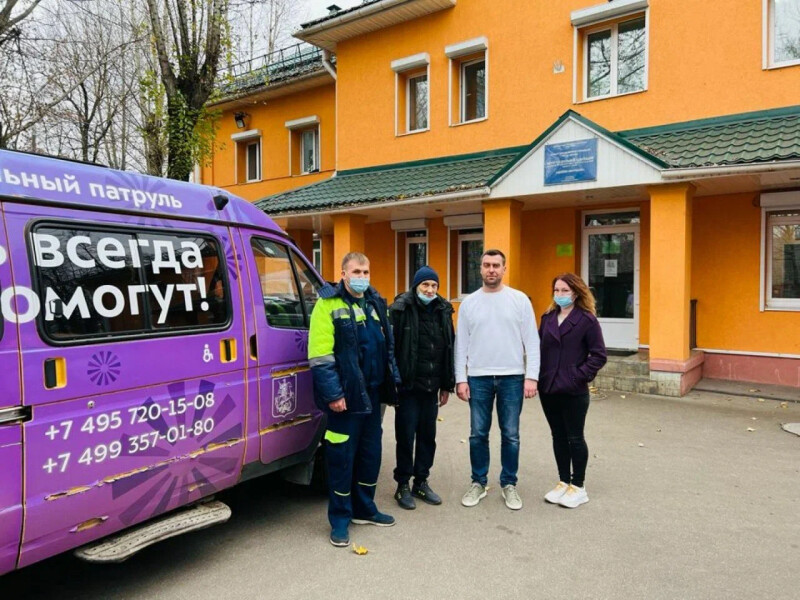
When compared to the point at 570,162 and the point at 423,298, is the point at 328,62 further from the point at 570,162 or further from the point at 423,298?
the point at 423,298

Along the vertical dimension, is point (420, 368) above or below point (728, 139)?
below

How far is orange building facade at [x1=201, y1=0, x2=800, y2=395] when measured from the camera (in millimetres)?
8273

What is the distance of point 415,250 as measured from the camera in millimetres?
12938

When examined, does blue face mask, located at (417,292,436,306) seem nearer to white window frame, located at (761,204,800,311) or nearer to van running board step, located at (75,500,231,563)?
van running board step, located at (75,500,231,563)

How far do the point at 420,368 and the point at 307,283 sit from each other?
1.14 m

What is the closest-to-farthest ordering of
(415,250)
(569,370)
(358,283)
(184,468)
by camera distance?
(184,468) < (358,283) < (569,370) < (415,250)

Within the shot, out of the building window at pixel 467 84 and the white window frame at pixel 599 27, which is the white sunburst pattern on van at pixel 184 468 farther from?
the building window at pixel 467 84

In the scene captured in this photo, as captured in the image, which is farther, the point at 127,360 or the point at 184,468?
the point at 184,468

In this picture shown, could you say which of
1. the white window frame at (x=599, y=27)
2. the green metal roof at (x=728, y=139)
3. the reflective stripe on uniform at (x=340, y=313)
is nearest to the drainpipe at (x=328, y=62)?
the white window frame at (x=599, y=27)

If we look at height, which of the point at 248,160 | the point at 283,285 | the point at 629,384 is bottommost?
the point at 629,384

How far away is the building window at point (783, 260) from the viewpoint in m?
8.58

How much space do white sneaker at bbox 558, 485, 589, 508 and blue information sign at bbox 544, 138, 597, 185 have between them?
5469mm

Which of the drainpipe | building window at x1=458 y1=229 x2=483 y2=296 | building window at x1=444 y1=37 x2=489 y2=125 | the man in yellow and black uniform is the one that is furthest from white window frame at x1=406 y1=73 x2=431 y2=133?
the man in yellow and black uniform

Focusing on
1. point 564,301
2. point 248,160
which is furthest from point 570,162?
point 248,160
